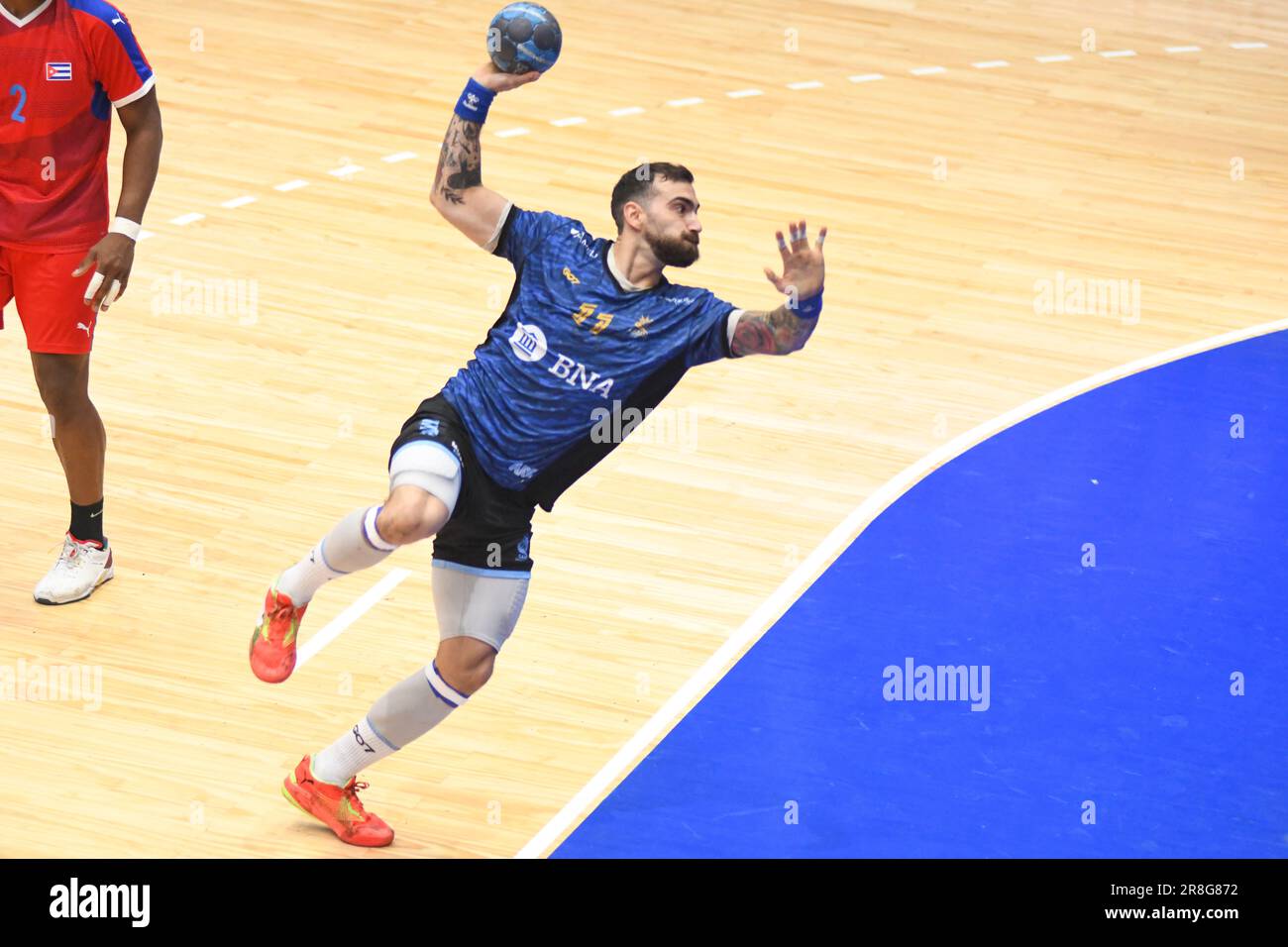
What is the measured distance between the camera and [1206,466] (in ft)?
25.8

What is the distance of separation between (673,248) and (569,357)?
42 centimetres

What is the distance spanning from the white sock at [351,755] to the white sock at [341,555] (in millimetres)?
437

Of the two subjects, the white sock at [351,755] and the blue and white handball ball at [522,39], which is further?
the white sock at [351,755]

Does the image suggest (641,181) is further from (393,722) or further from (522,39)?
(393,722)

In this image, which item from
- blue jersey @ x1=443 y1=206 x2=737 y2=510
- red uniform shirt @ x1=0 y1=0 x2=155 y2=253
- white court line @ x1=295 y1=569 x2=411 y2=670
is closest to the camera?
blue jersey @ x1=443 y1=206 x2=737 y2=510

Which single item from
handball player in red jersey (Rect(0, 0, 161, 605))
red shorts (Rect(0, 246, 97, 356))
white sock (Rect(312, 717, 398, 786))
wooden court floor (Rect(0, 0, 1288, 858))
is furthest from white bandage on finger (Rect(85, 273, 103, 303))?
white sock (Rect(312, 717, 398, 786))

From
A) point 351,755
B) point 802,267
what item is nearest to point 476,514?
point 351,755

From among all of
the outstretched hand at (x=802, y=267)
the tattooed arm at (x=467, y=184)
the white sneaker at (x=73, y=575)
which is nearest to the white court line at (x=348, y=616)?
the white sneaker at (x=73, y=575)

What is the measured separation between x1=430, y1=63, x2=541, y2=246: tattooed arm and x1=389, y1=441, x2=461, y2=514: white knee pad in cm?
63

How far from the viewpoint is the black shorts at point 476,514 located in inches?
191

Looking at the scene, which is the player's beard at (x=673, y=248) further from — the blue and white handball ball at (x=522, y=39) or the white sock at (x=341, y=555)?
the white sock at (x=341, y=555)

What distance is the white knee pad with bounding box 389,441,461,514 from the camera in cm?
472

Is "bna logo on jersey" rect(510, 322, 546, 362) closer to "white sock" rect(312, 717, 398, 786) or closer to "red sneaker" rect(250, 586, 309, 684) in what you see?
"red sneaker" rect(250, 586, 309, 684)

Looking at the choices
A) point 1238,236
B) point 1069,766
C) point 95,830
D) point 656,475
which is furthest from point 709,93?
point 95,830
